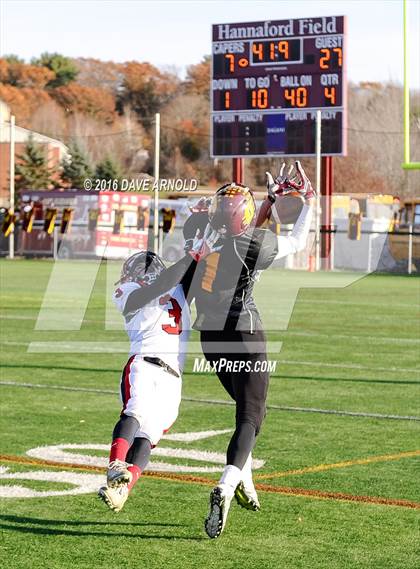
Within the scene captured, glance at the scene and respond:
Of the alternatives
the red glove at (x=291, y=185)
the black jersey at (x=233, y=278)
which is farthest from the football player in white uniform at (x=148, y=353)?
the red glove at (x=291, y=185)

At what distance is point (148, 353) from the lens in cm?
658

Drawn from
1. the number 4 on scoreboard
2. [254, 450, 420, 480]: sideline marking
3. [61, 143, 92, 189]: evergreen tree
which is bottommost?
[254, 450, 420, 480]: sideline marking

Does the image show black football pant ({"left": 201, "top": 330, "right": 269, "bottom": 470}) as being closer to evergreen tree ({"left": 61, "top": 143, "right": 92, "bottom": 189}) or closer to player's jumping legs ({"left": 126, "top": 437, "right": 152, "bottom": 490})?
player's jumping legs ({"left": 126, "top": 437, "right": 152, "bottom": 490})

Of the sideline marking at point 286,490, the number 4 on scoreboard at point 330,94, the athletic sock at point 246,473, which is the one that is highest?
the number 4 on scoreboard at point 330,94

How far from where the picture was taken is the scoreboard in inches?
1460

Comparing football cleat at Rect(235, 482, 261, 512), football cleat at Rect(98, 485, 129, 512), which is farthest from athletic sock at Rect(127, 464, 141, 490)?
football cleat at Rect(235, 482, 261, 512)

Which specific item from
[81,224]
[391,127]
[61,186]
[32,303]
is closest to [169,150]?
[391,127]

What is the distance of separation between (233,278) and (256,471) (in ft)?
6.86

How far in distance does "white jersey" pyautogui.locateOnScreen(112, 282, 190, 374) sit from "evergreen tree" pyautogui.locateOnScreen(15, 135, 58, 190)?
46880 mm

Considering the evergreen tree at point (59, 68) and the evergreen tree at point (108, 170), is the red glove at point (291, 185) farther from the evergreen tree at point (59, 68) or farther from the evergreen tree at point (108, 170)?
the evergreen tree at point (59, 68)

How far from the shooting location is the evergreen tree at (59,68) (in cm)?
9888

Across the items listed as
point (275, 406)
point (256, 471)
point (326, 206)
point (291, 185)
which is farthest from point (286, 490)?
point (326, 206)

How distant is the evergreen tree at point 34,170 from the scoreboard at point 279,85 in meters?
15.9

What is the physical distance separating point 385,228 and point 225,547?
122 feet
